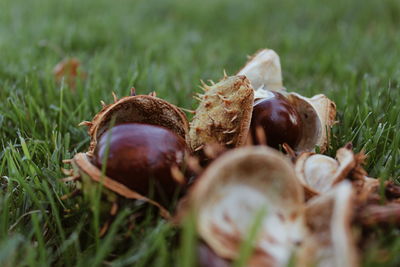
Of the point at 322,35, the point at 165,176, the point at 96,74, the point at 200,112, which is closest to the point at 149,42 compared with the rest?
the point at 96,74

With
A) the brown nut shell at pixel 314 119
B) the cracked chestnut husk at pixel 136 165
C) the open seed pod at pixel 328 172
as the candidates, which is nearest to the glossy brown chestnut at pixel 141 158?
the cracked chestnut husk at pixel 136 165

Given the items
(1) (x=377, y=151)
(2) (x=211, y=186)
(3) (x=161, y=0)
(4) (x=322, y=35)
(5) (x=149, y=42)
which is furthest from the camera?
(3) (x=161, y=0)

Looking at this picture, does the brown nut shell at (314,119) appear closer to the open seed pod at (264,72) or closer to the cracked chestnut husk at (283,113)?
the cracked chestnut husk at (283,113)

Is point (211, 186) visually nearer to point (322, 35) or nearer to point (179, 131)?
point (179, 131)

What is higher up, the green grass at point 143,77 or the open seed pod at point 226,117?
the open seed pod at point 226,117

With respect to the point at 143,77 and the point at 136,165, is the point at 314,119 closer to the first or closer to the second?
the point at 136,165

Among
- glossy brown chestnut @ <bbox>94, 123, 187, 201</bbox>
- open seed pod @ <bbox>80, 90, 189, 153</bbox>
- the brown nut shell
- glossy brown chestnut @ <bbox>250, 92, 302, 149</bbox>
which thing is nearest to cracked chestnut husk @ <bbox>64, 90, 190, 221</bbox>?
glossy brown chestnut @ <bbox>94, 123, 187, 201</bbox>
